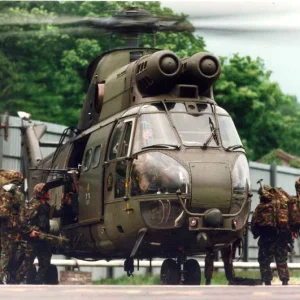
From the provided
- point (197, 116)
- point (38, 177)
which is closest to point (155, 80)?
point (197, 116)

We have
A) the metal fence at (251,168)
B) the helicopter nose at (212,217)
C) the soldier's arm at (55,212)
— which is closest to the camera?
the helicopter nose at (212,217)

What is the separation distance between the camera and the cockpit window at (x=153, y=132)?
52.6 ft

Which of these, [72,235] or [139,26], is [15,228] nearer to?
[72,235]

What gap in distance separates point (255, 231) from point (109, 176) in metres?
3.17

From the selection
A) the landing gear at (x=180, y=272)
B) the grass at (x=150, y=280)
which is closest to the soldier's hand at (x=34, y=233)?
the landing gear at (x=180, y=272)

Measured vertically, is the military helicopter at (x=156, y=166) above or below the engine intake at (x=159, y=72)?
below

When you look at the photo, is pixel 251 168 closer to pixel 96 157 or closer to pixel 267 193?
pixel 267 193

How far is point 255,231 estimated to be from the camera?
18594 mm

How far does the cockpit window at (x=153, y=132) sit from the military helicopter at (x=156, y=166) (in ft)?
0.05

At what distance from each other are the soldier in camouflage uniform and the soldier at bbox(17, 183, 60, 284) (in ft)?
0.89

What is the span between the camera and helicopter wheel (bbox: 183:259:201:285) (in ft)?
55.3

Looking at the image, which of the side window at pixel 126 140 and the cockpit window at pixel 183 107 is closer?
the side window at pixel 126 140

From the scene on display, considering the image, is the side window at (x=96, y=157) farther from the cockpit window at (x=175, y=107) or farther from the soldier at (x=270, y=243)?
the soldier at (x=270, y=243)

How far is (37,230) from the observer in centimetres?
1822
